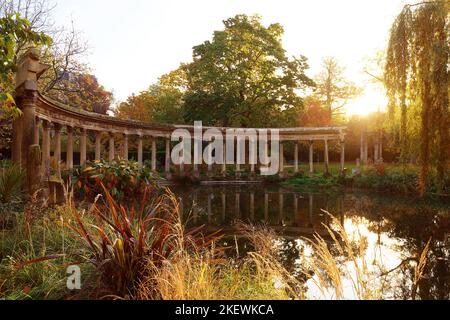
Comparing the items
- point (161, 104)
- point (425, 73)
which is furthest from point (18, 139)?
point (161, 104)

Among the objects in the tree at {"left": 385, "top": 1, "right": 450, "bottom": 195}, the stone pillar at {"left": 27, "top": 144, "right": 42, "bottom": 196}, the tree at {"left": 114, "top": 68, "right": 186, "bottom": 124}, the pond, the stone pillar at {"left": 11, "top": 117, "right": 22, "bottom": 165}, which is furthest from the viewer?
the tree at {"left": 114, "top": 68, "right": 186, "bottom": 124}

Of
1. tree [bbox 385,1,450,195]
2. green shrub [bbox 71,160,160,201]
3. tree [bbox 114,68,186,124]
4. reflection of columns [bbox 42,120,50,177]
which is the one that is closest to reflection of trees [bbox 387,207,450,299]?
tree [bbox 385,1,450,195]

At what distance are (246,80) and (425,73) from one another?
2461cm

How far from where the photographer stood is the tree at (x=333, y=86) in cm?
4594

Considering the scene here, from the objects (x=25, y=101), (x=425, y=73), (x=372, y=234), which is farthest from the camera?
(x=425, y=73)

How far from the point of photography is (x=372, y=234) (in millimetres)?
9641

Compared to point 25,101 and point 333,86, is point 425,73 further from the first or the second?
point 333,86

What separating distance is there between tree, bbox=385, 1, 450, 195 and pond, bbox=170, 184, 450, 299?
2295 mm

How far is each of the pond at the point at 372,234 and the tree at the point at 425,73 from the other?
229cm

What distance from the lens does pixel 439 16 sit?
10828 mm

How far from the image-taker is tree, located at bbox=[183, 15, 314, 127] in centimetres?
3447

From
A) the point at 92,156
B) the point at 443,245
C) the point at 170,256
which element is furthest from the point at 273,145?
the point at 170,256

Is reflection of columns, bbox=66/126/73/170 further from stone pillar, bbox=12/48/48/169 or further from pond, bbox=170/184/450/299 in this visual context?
pond, bbox=170/184/450/299

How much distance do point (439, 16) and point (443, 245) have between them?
7.37m
